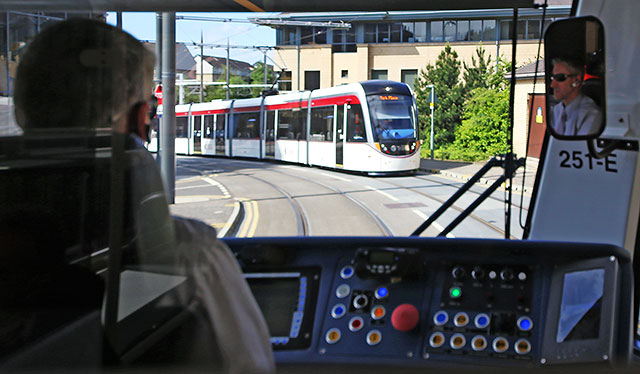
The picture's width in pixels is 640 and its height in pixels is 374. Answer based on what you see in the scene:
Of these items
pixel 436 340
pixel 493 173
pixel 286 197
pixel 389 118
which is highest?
pixel 389 118

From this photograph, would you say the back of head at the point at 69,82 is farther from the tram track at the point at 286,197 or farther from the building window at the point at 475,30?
the tram track at the point at 286,197

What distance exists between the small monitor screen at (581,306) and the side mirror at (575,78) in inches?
22.2

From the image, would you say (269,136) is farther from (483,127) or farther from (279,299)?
(279,299)

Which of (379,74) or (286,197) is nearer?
(379,74)

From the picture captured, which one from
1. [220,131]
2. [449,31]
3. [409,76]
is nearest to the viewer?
[449,31]

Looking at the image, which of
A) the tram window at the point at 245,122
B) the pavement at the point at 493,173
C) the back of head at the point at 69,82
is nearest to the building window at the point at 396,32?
the pavement at the point at 493,173

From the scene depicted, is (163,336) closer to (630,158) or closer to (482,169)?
(482,169)

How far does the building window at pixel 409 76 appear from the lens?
2.59m

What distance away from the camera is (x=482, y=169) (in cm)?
244

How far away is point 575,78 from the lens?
2031mm

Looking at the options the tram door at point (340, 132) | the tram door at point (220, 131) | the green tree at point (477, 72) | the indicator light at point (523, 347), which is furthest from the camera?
the tram door at point (340, 132)

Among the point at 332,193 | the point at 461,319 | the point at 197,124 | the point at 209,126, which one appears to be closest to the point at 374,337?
the point at 461,319

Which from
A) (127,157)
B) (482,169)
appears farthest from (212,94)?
(127,157)

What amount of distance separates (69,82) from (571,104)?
61.2 inches
